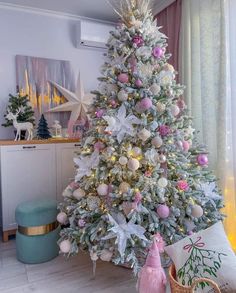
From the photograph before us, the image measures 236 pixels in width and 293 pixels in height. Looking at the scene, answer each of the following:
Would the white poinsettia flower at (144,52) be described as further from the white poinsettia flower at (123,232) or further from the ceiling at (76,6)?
the ceiling at (76,6)

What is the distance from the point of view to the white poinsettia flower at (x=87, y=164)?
1.76 meters

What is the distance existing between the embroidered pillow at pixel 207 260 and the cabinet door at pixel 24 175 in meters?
1.63

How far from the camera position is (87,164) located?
179cm

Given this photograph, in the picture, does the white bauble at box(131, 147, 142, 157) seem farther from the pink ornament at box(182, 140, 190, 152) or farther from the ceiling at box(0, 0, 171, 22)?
the ceiling at box(0, 0, 171, 22)

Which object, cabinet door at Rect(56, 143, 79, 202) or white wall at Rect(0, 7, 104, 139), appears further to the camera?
white wall at Rect(0, 7, 104, 139)

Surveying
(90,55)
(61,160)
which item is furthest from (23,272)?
(90,55)

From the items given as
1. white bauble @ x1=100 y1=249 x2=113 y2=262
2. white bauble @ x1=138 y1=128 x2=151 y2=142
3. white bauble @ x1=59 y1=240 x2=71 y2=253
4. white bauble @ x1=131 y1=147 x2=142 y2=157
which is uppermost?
white bauble @ x1=138 y1=128 x2=151 y2=142

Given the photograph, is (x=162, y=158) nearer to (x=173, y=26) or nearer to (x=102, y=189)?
(x=102, y=189)

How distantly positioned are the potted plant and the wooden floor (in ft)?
4.28

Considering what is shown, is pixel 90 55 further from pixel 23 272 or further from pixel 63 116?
pixel 23 272

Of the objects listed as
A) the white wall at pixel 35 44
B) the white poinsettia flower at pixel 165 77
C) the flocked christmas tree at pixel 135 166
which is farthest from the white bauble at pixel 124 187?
the white wall at pixel 35 44

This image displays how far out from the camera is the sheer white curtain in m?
2.07

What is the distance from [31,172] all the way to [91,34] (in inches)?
70.4

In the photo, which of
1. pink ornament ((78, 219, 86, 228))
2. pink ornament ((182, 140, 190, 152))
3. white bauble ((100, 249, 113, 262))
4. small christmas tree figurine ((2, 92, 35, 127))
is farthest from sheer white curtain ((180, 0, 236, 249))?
small christmas tree figurine ((2, 92, 35, 127))
